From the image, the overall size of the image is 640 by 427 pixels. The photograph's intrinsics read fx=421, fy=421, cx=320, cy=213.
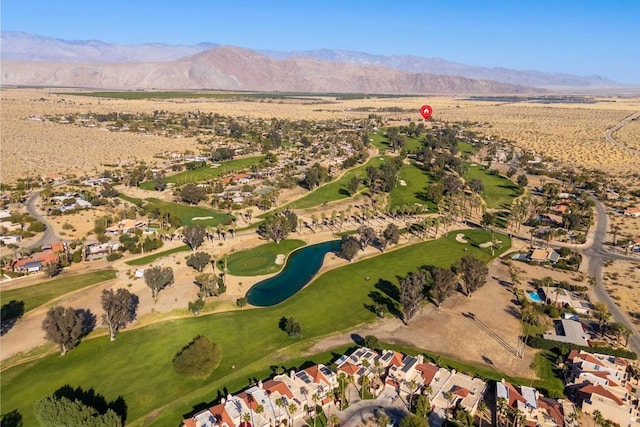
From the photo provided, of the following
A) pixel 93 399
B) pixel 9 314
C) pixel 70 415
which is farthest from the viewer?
pixel 9 314

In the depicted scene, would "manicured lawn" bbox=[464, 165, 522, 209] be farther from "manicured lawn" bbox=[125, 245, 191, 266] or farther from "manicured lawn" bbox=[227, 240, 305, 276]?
"manicured lawn" bbox=[125, 245, 191, 266]

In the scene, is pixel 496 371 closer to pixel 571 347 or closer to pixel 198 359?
pixel 571 347

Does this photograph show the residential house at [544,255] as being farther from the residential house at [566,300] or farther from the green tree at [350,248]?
the green tree at [350,248]

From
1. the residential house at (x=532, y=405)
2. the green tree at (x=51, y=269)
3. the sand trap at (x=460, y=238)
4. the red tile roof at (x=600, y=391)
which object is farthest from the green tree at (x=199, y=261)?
the red tile roof at (x=600, y=391)

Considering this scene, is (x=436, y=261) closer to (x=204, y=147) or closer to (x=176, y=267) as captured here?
(x=176, y=267)

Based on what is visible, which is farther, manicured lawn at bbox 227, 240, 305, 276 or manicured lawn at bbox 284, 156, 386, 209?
manicured lawn at bbox 284, 156, 386, 209

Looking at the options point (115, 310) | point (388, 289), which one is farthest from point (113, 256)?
point (388, 289)

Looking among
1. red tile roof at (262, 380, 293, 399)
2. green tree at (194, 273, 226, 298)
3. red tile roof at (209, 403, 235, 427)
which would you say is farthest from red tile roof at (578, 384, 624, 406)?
green tree at (194, 273, 226, 298)
